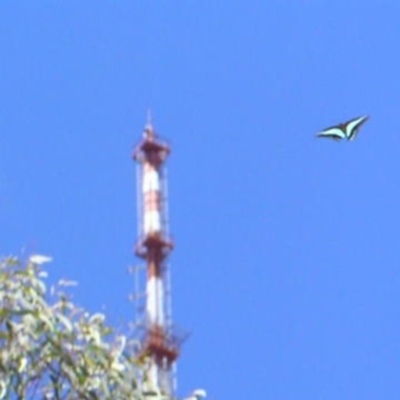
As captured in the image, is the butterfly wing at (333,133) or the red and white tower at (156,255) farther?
the red and white tower at (156,255)

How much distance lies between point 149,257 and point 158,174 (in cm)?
340

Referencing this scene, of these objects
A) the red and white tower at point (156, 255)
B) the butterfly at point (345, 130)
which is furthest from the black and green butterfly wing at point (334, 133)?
the red and white tower at point (156, 255)

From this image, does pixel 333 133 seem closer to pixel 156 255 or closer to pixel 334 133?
pixel 334 133

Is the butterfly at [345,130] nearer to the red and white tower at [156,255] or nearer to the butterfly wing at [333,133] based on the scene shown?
the butterfly wing at [333,133]

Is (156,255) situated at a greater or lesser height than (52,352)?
greater

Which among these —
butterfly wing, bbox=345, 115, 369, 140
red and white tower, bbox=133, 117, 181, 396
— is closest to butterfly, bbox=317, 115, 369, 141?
butterfly wing, bbox=345, 115, 369, 140

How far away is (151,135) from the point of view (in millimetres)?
51688

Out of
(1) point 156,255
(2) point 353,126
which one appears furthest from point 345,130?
(1) point 156,255

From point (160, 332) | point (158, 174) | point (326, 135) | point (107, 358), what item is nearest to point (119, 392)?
point (107, 358)

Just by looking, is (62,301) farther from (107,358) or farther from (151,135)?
(151,135)

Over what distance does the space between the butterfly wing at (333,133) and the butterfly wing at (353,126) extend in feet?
0.12

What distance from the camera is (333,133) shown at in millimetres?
10180

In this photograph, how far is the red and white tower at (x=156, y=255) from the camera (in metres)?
44.4

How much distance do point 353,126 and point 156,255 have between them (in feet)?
120
